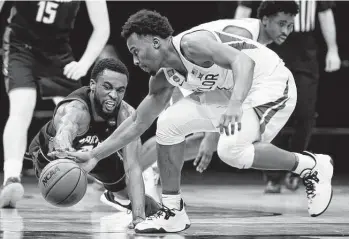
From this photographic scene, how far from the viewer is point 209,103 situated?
493 centimetres

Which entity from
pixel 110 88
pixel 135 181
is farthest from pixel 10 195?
pixel 135 181

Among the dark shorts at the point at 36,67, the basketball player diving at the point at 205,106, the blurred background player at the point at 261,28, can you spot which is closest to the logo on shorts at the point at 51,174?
the basketball player diving at the point at 205,106

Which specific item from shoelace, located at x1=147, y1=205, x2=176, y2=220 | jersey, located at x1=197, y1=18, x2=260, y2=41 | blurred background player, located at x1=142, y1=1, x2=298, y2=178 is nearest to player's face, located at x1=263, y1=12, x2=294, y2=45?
blurred background player, located at x1=142, y1=1, x2=298, y2=178

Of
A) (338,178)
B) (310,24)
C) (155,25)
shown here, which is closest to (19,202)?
(155,25)

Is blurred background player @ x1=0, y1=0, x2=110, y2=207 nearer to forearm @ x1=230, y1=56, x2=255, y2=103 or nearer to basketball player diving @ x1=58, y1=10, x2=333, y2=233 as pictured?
basketball player diving @ x1=58, y1=10, x2=333, y2=233

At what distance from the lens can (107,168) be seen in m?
5.39

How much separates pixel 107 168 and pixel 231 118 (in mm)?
1499

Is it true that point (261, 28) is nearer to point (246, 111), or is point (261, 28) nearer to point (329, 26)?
point (329, 26)

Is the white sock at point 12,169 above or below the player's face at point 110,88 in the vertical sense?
below

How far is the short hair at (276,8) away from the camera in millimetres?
6254

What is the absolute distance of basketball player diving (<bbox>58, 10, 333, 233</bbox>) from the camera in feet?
14.3

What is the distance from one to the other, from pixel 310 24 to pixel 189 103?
111 inches

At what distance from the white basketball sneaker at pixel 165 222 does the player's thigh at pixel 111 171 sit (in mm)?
887

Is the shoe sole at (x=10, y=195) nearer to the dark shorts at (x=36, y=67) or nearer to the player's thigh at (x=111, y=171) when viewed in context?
the player's thigh at (x=111, y=171)
